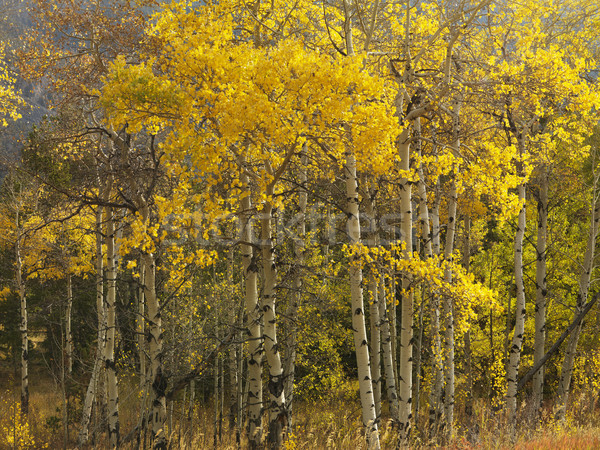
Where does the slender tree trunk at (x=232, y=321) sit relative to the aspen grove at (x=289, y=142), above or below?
below

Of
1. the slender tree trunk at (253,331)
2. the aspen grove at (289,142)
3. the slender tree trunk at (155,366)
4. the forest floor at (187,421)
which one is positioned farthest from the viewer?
the forest floor at (187,421)

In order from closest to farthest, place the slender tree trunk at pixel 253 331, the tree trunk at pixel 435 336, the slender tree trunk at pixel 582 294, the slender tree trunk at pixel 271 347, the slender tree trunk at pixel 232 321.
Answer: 1. the slender tree trunk at pixel 271 347
2. the slender tree trunk at pixel 253 331
3. the tree trunk at pixel 435 336
4. the slender tree trunk at pixel 582 294
5. the slender tree trunk at pixel 232 321

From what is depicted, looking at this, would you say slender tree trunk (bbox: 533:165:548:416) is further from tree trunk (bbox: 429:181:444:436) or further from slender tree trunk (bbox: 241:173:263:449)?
slender tree trunk (bbox: 241:173:263:449)

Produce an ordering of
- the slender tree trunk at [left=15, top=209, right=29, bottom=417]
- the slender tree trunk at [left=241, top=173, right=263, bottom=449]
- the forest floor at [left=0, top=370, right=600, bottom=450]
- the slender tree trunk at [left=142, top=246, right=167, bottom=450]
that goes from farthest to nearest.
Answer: the slender tree trunk at [left=15, top=209, right=29, bottom=417] → the forest floor at [left=0, top=370, right=600, bottom=450] → the slender tree trunk at [left=241, top=173, right=263, bottom=449] → the slender tree trunk at [left=142, top=246, right=167, bottom=450]

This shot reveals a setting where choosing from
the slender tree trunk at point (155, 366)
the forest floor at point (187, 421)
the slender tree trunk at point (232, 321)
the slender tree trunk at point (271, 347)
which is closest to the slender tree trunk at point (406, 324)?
the slender tree trunk at point (271, 347)

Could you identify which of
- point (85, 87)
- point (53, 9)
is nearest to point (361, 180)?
point (85, 87)

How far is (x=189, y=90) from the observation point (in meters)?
4.95

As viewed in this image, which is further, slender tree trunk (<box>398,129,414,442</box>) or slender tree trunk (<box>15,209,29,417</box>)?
slender tree trunk (<box>15,209,29,417</box>)

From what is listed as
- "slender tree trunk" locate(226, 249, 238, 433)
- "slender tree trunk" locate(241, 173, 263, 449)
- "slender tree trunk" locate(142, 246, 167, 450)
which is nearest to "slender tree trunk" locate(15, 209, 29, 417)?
"slender tree trunk" locate(226, 249, 238, 433)

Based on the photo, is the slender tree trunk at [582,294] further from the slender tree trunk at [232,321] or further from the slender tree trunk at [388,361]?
the slender tree trunk at [232,321]

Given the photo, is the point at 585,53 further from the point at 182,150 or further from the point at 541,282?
the point at 182,150

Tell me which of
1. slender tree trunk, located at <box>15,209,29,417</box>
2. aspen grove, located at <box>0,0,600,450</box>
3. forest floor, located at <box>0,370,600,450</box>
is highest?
aspen grove, located at <box>0,0,600,450</box>

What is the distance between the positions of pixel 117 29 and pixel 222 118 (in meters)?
2.81

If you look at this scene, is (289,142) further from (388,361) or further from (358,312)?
(388,361)
